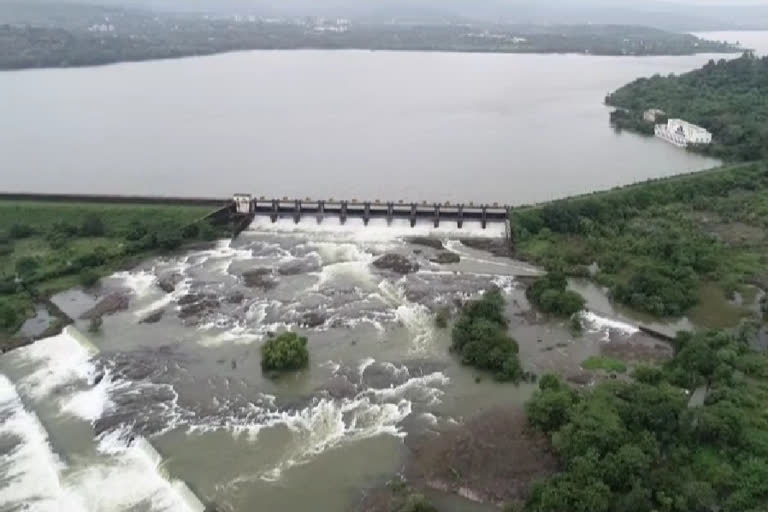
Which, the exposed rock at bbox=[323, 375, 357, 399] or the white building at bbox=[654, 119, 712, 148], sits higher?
the white building at bbox=[654, 119, 712, 148]

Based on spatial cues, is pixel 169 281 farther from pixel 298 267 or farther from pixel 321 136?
pixel 321 136

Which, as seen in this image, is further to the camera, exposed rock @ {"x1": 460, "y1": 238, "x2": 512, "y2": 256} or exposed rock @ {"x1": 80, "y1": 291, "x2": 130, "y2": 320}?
exposed rock @ {"x1": 460, "y1": 238, "x2": 512, "y2": 256}

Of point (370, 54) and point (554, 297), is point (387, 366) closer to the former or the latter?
point (554, 297)

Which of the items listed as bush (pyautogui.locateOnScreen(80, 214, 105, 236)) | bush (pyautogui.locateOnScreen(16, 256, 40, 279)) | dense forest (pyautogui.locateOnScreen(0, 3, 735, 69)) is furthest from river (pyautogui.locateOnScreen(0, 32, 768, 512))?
dense forest (pyautogui.locateOnScreen(0, 3, 735, 69))

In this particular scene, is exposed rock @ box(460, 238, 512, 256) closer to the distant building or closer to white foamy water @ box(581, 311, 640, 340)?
white foamy water @ box(581, 311, 640, 340)

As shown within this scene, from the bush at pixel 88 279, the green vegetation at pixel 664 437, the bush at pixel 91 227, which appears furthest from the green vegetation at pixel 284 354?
the bush at pixel 91 227

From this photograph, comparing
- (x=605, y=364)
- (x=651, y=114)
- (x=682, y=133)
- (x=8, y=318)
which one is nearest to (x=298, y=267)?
(x=8, y=318)
